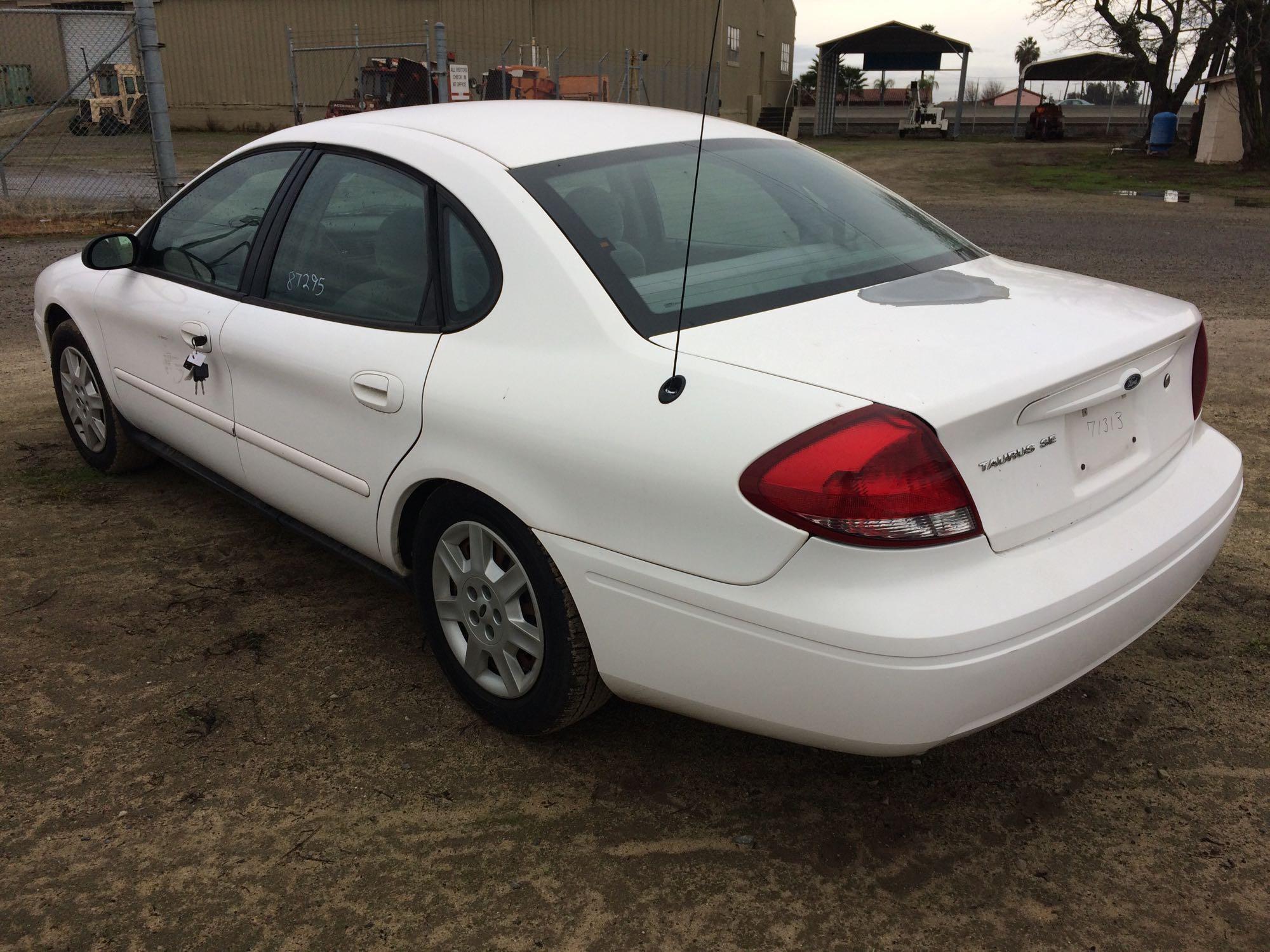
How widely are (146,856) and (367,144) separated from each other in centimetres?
200

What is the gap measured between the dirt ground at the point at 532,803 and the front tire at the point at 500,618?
0.50 ft

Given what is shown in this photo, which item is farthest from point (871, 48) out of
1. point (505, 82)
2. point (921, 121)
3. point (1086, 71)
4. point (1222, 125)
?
point (505, 82)

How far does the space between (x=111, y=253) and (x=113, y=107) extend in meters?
22.8

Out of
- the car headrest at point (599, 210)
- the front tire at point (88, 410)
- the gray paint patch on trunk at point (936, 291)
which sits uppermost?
the car headrest at point (599, 210)

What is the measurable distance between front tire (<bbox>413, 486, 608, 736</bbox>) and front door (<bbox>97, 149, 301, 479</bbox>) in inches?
44.3

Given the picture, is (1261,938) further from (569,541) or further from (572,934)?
(569,541)

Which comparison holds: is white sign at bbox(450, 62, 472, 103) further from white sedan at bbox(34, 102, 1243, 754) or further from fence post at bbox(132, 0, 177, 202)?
white sedan at bbox(34, 102, 1243, 754)

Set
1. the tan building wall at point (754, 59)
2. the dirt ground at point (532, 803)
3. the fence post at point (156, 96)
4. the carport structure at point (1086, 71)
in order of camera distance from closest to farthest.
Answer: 1. the dirt ground at point (532, 803)
2. the fence post at point (156, 96)
3. the carport structure at point (1086, 71)
4. the tan building wall at point (754, 59)

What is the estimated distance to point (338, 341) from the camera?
9.99 ft

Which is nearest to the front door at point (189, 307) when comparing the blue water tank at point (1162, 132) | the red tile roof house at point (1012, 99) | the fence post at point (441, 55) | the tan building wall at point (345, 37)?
the fence post at point (441, 55)

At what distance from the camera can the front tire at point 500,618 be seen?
2557 millimetres

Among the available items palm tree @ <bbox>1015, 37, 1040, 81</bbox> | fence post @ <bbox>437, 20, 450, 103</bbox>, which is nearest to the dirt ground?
fence post @ <bbox>437, 20, 450, 103</bbox>

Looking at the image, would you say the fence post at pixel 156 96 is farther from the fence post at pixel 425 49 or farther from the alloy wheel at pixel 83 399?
the alloy wheel at pixel 83 399

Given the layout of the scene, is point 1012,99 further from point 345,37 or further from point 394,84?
point 394,84
